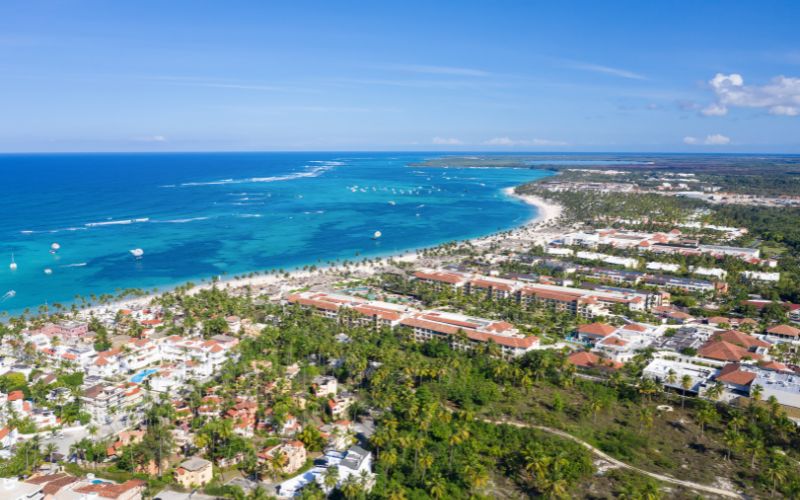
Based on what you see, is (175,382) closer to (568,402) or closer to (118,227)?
(568,402)

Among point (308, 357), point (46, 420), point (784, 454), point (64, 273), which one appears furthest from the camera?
point (64, 273)

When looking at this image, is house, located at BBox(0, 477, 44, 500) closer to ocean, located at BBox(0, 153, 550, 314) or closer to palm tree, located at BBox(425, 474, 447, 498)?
palm tree, located at BBox(425, 474, 447, 498)

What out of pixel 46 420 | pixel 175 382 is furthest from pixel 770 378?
pixel 46 420

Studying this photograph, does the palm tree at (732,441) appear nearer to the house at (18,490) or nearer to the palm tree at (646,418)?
the palm tree at (646,418)

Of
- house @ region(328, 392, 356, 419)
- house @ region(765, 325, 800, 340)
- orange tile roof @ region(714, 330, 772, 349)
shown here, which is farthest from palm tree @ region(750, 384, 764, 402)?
house @ region(328, 392, 356, 419)

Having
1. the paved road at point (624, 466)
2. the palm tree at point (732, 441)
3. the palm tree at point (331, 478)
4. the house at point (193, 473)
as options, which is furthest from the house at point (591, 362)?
the house at point (193, 473)
